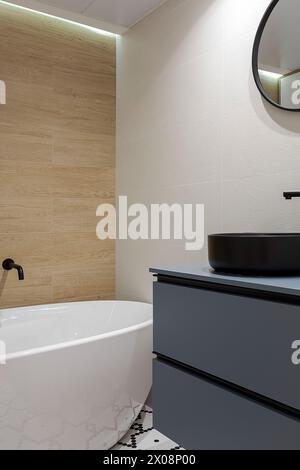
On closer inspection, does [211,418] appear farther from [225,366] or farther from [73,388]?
[73,388]

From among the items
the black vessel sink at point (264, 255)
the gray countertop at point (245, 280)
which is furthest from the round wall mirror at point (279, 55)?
the gray countertop at point (245, 280)

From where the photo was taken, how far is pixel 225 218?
1.96 metres

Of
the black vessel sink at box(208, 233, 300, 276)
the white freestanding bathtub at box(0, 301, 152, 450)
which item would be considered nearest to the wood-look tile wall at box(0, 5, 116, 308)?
the white freestanding bathtub at box(0, 301, 152, 450)

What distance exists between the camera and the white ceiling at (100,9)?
7.70 feet

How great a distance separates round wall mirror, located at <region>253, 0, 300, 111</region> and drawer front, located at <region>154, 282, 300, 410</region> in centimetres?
87

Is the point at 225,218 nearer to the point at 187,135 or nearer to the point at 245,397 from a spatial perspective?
the point at 187,135

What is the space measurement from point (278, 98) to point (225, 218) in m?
0.57

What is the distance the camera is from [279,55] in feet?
5.50

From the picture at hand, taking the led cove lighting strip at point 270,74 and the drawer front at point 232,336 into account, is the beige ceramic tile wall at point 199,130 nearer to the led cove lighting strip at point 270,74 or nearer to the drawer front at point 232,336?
the led cove lighting strip at point 270,74

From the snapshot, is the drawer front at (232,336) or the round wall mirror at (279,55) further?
the round wall mirror at (279,55)

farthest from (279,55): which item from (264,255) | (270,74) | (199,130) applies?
(264,255)

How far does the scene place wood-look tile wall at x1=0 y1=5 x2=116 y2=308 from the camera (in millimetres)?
2412

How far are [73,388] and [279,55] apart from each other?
1.58m
